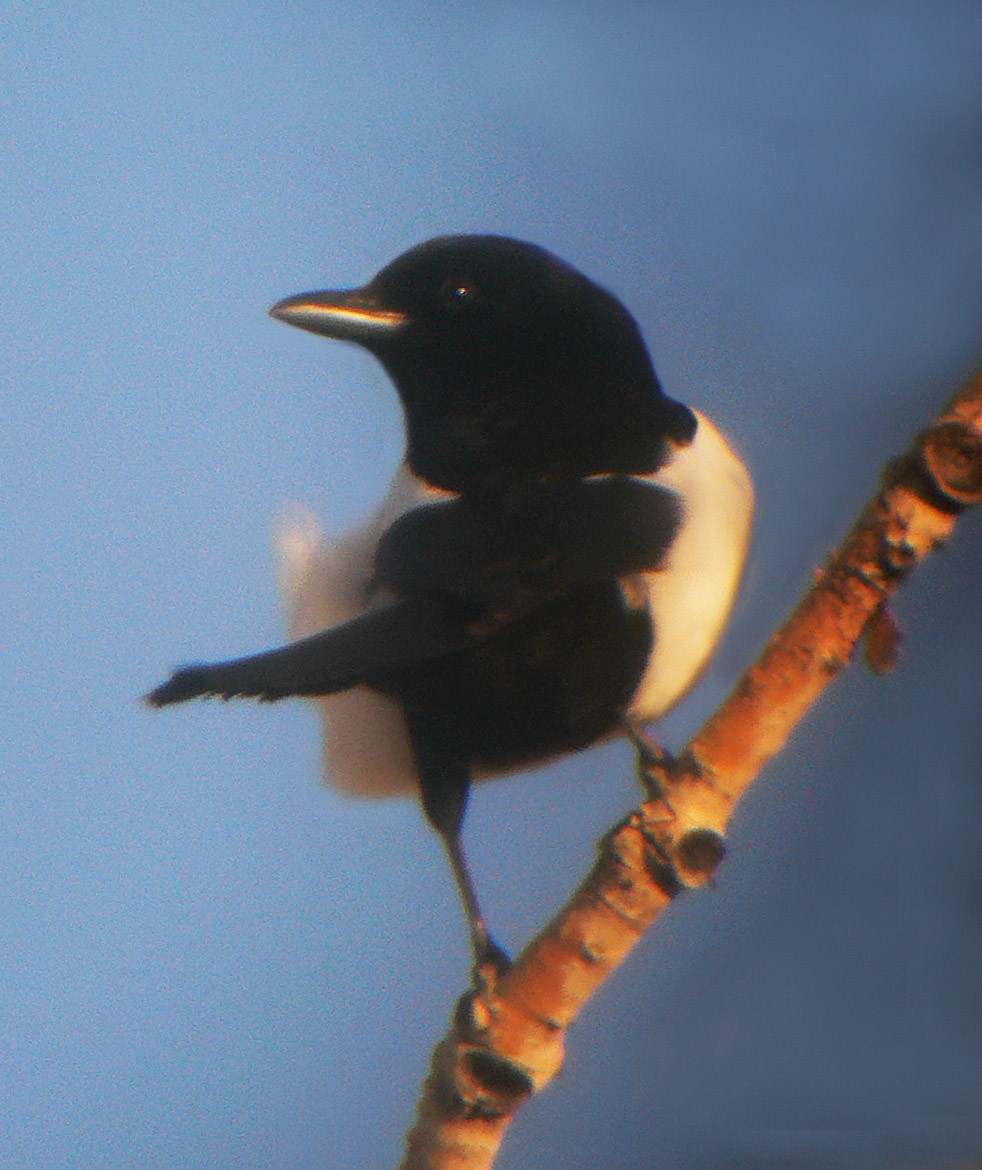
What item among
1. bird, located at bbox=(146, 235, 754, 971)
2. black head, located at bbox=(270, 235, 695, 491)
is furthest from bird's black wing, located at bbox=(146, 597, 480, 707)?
black head, located at bbox=(270, 235, 695, 491)

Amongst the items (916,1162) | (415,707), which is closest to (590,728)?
(415,707)

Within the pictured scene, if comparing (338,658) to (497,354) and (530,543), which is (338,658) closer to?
(530,543)

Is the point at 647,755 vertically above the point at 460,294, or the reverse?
the point at 460,294

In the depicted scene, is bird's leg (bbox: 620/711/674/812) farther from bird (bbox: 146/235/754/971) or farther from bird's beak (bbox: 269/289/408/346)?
bird's beak (bbox: 269/289/408/346)

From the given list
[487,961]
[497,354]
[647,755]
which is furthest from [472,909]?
[497,354]

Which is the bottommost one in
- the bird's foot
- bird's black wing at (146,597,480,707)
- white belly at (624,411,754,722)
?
the bird's foot

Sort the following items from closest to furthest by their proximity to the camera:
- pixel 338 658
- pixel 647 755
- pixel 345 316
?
pixel 338 658 → pixel 647 755 → pixel 345 316

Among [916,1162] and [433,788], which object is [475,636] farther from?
[916,1162]
